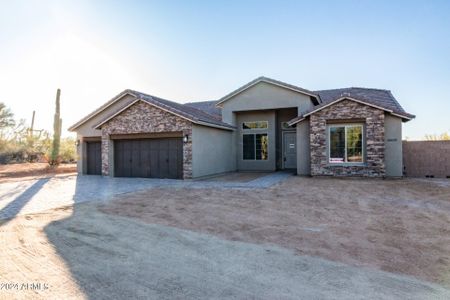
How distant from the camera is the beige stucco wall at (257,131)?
19016 mm

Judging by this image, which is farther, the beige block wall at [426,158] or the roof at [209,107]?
the roof at [209,107]

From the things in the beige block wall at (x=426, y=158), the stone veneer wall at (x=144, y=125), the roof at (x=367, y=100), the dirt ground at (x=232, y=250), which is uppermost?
the roof at (x=367, y=100)

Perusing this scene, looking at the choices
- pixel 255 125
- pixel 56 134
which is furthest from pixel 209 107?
pixel 56 134

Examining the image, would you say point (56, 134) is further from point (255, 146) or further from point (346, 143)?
point (346, 143)

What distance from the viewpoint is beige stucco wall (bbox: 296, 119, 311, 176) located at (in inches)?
623

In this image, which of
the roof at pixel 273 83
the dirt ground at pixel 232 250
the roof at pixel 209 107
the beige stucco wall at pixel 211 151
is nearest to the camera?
the dirt ground at pixel 232 250

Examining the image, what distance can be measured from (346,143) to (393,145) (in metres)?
2.18

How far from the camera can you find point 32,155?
27.1 metres

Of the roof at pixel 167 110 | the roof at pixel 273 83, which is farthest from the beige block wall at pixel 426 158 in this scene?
the roof at pixel 167 110

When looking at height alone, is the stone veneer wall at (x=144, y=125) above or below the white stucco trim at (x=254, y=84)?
below

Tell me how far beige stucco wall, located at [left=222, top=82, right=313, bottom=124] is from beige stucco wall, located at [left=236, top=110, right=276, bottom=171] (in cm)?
92

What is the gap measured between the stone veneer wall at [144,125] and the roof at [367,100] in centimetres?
582

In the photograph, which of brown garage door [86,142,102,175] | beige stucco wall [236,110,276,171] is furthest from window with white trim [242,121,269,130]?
brown garage door [86,142,102,175]

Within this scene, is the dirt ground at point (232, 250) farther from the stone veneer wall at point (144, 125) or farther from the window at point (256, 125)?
the window at point (256, 125)
